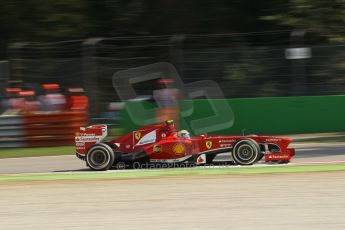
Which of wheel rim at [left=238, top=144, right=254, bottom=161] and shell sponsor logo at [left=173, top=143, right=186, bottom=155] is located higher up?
shell sponsor logo at [left=173, top=143, right=186, bottom=155]

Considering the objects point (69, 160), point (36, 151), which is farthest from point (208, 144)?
point (36, 151)

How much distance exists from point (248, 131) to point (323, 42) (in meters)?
3.98

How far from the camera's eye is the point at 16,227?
279 inches

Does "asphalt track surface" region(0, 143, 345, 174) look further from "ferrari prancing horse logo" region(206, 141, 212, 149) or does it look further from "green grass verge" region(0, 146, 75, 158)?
"ferrari prancing horse logo" region(206, 141, 212, 149)

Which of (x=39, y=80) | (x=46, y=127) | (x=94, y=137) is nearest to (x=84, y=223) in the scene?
(x=94, y=137)

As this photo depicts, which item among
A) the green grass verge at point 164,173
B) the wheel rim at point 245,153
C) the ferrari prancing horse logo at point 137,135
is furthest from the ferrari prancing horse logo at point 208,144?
the ferrari prancing horse logo at point 137,135

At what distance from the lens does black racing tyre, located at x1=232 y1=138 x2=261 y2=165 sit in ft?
37.9

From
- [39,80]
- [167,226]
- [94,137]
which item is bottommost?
[167,226]

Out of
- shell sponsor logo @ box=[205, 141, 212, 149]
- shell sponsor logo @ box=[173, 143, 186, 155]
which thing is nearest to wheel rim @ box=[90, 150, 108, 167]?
shell sponsor logo @ box=[173, 143, 186, 155]

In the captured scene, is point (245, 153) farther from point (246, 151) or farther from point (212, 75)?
point (212, 75)

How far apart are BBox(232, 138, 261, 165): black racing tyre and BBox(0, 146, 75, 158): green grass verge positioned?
19.7 feet

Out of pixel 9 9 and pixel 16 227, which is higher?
pixel 9 9

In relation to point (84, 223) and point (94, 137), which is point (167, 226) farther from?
point (94, 137)

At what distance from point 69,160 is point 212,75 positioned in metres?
6.66
